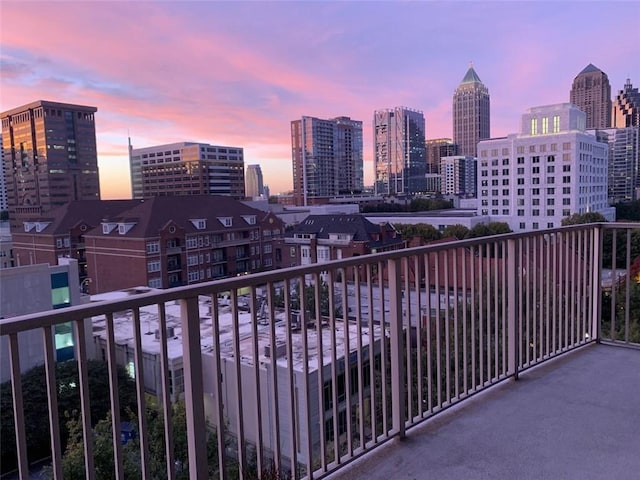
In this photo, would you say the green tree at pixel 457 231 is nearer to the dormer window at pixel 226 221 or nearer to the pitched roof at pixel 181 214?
the pitched roof at pixel 181 214

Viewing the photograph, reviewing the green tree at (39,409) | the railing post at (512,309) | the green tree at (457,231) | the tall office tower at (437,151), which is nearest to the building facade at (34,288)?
the green tree at (39,409)

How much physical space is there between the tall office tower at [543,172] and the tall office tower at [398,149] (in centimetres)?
6043

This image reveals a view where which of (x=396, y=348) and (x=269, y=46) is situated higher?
(x=269, y=46)

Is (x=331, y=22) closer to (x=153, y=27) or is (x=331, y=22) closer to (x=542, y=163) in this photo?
(x=153, y=27)

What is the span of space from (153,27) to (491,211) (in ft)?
147

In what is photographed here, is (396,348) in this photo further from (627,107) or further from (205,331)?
(627,107)

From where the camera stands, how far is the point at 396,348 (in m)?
2.41

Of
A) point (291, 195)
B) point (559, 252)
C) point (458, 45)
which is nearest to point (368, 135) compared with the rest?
point (291, 195)

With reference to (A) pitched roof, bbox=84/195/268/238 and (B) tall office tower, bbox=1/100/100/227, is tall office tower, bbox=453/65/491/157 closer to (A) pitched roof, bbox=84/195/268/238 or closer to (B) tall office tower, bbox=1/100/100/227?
(B) tall office tower, bbox=1/100/100/227

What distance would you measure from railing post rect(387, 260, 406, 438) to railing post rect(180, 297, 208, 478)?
3.54 ft

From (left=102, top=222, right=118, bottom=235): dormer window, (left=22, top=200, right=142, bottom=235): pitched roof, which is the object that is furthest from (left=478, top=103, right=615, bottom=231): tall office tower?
(left=22, top=200, right=142, bottom=235): pitched roof

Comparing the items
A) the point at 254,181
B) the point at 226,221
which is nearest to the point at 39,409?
the point at 226,221

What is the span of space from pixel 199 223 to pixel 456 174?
102 m

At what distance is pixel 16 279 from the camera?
19.4 m
